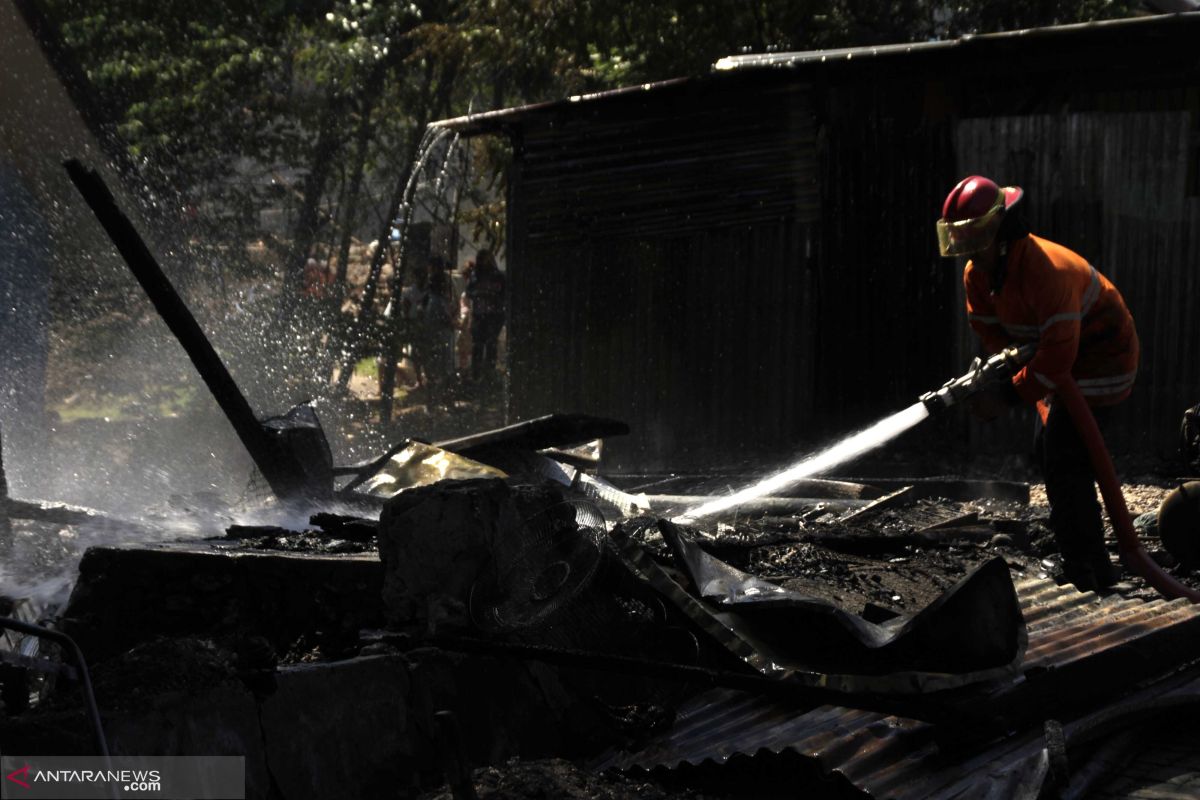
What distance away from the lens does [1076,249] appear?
1177 centimetres

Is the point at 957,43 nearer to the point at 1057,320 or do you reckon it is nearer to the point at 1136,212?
the point at 1136,212

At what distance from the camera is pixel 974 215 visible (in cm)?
634


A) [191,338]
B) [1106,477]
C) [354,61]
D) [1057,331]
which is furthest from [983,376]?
[354,61]

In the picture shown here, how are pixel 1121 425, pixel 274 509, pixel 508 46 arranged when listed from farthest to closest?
pixel 508 46
pixel 1121 425
pixel 274 509

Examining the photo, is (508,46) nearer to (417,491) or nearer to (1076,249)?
(1076,249)

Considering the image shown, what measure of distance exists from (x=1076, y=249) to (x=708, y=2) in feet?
22.1

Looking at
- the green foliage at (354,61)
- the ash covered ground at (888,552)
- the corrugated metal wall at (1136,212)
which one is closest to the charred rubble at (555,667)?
the ash covered ground at (888,552)

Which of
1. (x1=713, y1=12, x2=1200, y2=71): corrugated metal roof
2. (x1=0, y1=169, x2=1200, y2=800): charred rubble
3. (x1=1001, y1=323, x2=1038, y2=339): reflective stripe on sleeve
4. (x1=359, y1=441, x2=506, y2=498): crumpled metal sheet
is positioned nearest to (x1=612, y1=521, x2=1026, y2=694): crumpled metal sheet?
(x1=0, y1=169, x2=1200, y2=800): charred rubble

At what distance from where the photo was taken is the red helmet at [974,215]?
6.29 meters

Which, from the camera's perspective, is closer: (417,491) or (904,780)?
(904,780)

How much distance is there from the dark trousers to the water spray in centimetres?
32

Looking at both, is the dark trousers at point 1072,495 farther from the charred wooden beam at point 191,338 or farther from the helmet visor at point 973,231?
the charred wooden beam at point 191,338

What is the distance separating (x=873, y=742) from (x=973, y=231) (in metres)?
2.90

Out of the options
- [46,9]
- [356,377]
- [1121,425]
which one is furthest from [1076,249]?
[46,9]
